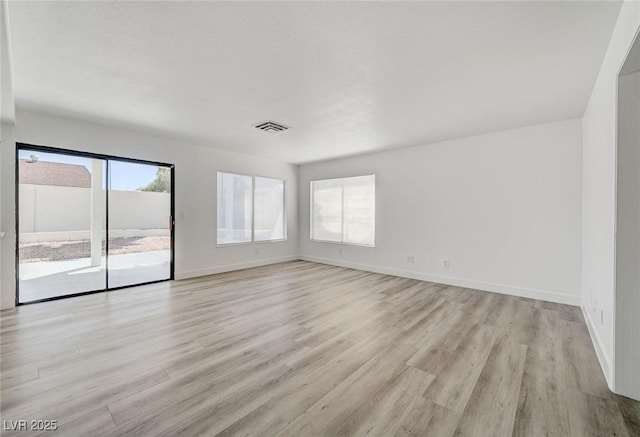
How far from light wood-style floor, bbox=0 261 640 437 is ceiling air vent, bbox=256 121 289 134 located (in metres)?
2.56

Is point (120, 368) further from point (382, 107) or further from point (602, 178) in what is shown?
point (602, 178)

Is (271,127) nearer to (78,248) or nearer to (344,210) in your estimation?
(344,210)

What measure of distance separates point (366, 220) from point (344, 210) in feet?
2.15

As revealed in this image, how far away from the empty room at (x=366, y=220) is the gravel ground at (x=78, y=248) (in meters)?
0.03

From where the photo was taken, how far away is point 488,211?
436cm

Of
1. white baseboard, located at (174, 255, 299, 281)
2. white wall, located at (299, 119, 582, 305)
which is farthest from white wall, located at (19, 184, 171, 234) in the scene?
white wall, located at (299, 119, 582, 305)

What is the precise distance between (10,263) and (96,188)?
55.9 inches

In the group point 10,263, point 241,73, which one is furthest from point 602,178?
point 10,263

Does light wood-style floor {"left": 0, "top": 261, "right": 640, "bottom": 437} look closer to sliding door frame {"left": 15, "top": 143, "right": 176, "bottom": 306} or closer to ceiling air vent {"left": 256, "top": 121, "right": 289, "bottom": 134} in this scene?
sliding door frame {"left": 15, "top": 143, "right": 176, "bottom": 306}

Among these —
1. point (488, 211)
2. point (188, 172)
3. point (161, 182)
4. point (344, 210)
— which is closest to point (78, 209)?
point (161, 182)

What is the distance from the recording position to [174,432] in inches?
59.7

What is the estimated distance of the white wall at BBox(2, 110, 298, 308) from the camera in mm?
3664

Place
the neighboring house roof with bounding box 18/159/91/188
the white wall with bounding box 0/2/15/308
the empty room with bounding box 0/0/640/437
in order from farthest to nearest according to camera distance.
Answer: the neighboring house roof with bounding box 18/159/91/188
the white wall with bounding box 0/2/15/308
the empty room with bounding box 0/0/640/437

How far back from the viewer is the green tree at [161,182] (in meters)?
4.88
